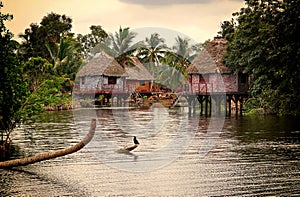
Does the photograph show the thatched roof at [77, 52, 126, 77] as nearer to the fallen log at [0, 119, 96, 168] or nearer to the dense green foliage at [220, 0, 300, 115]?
the dense green foliage at [220, 0, 300, 115]

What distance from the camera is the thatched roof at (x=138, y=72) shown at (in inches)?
2520

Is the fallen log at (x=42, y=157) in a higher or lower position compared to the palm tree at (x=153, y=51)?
lower

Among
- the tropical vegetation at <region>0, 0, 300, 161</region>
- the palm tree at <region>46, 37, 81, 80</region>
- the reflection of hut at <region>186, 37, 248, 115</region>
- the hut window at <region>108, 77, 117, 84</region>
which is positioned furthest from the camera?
the hut window at <region>108, 77, 117, 84</region>

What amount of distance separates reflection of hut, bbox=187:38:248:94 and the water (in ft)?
51.8

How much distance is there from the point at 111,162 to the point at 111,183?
10.6 ft

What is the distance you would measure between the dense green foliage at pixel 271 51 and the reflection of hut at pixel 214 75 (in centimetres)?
211

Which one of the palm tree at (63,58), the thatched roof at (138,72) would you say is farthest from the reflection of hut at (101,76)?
the palm tree at (63,58)

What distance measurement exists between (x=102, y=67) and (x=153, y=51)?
292 inches

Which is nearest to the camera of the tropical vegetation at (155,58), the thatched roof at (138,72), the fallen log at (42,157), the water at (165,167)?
the water at (165,167)

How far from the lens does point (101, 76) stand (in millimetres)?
58438

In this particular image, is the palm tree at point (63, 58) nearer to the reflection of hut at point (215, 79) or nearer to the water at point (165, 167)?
the reflection of hut at point (215, 79)

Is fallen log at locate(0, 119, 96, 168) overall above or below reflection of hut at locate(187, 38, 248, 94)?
below

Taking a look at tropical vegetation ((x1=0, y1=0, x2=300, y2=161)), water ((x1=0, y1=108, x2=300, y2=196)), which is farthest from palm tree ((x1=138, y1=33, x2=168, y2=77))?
water ((x1=0, y1=108, x2=300, y2=196))

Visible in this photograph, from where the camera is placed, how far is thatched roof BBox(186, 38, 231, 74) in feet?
140
